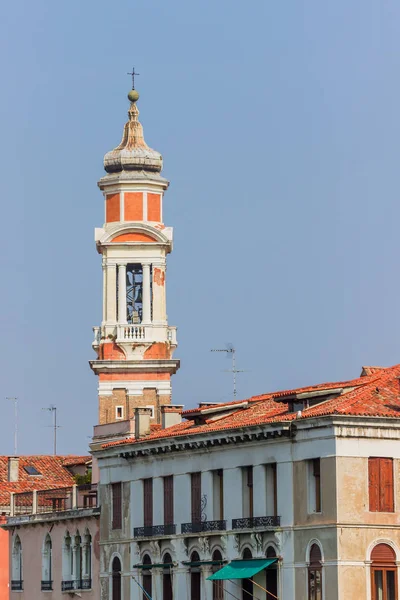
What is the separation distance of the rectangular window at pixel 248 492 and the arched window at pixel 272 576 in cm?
177

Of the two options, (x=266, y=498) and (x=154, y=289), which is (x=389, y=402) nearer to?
(x=266, y=498)

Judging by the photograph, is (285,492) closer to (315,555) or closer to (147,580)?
(315,555)

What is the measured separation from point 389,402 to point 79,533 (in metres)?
19.1

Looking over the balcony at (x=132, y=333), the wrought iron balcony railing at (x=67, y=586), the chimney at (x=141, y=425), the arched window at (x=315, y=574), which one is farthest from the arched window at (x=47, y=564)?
the balcony at (x=132, y=333)

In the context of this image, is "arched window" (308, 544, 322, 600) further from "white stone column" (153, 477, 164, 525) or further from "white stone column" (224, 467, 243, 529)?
"white stone column" (153, 477, 164, 525)

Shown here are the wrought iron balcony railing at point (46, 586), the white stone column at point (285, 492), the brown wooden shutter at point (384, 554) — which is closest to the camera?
the brown wooden shutter at point (384, 554)

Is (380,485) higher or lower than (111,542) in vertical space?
higher

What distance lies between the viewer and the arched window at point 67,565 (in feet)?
265

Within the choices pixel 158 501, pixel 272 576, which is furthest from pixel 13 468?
pixel 272 576

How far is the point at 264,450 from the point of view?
219ft

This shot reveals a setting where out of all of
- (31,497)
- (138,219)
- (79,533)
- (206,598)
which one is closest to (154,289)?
(138,219)

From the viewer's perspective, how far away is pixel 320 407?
65812mm

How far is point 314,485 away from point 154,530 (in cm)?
1006

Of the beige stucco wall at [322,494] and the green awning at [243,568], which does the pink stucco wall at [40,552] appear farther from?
the beige stucco wall at [322,494]
